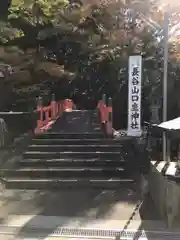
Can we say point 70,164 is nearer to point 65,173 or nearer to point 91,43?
point 65,173

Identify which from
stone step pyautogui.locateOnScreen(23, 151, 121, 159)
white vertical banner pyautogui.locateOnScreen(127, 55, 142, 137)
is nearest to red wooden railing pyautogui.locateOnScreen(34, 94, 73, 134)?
stone step pyautogui.locateOnScreen(23, 151, 121, 159)

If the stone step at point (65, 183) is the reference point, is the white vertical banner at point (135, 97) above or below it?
above

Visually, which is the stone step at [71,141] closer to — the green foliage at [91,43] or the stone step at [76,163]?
A: the stone step at [76,163]

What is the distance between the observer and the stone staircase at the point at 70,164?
937 centimetres

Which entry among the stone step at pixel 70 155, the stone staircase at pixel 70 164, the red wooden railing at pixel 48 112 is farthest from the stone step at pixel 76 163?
the red wooden railing at pixel 48 112

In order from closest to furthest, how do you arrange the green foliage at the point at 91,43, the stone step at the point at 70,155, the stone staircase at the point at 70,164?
the stone staircase at the point at 70,164
the stone step at the point at 70,155
the green foliage at the point at 91,43

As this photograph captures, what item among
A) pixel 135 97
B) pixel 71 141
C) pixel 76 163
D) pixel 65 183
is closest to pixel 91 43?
pixel 135 97

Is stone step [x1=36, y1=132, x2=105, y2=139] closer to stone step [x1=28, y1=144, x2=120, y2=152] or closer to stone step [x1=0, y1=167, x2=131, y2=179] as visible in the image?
stone step [x1=28, y1=144, x2=120, y2=152]

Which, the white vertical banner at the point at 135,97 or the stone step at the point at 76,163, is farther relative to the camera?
the white vertical banner at the point at 135,97

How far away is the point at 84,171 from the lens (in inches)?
387

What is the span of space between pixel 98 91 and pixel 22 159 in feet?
30.5

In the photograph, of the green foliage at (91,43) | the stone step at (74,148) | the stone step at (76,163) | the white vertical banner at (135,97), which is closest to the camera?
the stone step at (76,163)

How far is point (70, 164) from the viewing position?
1038 cm

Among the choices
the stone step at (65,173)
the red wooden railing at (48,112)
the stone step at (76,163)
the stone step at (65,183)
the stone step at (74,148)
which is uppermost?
the red wooden railing at (48,112)
